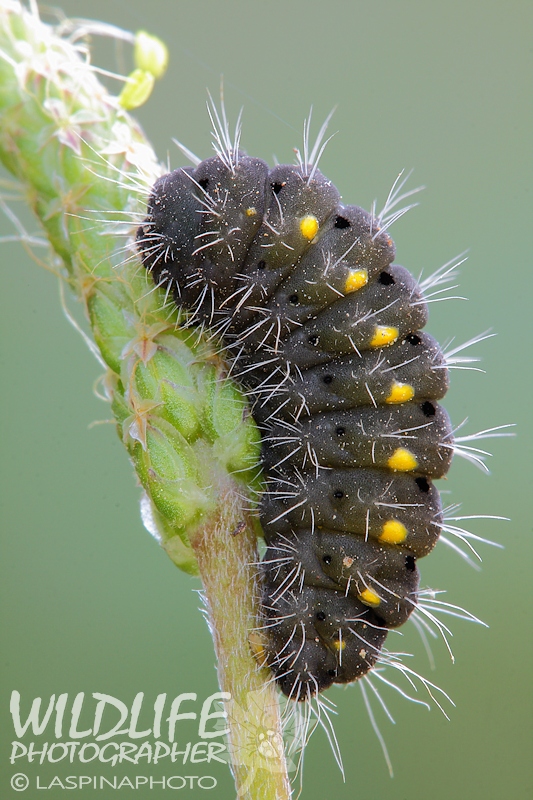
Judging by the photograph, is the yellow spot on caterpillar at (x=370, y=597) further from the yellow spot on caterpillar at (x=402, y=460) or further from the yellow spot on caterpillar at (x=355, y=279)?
the yellow spot on caterpillar at (x=355, y=279)

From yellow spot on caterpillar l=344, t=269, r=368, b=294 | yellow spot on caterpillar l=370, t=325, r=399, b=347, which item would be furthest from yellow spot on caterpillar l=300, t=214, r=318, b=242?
yellow spot on caterpillar l=370, t=325, r=399, b=347

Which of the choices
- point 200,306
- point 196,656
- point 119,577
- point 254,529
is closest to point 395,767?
point 196,656

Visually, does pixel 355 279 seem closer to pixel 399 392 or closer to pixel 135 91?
pixel 399 392

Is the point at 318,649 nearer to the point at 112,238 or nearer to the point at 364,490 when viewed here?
the point at 364,490

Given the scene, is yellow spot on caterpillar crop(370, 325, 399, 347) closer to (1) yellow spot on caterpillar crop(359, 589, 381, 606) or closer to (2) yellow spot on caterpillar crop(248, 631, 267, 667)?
(1) yellow spot on caterpillar crop(359, 589, 381, 606)

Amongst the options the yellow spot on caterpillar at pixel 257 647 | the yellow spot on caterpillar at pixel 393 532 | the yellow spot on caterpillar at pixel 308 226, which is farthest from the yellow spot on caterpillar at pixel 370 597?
the yellow spot on caterpillar at pixel 308 226

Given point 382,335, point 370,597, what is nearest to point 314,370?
point 382,335
